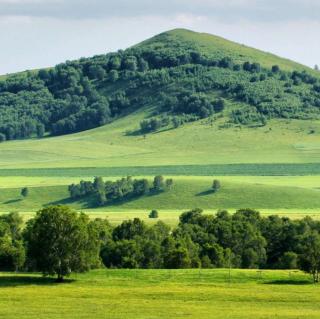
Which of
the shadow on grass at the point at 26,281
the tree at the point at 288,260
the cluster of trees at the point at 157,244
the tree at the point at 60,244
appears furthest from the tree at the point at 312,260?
the shadow on grass at the point at 26,281

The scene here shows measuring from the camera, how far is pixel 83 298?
89.4 m

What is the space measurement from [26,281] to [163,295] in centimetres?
1541

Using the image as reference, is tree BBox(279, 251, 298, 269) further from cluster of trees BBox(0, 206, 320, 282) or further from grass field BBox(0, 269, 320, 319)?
grass field BBox(0, 269, 320, 319)

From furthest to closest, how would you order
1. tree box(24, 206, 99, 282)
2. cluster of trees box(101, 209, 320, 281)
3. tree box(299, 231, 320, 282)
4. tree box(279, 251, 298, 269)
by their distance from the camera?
tree box(279, 251, 298, 269)
cluster of trees box(101, 209, 320, 281)
tree box(299, 231, 320, 282)
tree box(24, 206, 99, 282)

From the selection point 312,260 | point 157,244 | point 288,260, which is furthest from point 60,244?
point 288,260

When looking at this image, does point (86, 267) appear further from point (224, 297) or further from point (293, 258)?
point (293, 258)

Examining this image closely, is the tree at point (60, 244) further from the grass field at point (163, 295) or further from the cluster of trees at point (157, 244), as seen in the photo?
the grass field at point (163, 295)

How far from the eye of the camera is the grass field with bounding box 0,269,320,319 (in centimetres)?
8194

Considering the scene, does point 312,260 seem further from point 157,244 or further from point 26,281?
point 26,281

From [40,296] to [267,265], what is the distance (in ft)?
151

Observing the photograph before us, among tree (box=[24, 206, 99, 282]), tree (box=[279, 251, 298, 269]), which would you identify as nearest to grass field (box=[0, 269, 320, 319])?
tree (box=[24, 206, 99, 282])

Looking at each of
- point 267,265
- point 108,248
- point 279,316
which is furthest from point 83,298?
point 267,265

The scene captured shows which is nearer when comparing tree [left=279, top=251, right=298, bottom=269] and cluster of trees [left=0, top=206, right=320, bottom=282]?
cluster of trees [left=0, top=206, right=320, bottom=282]

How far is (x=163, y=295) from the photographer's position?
90.6 m
